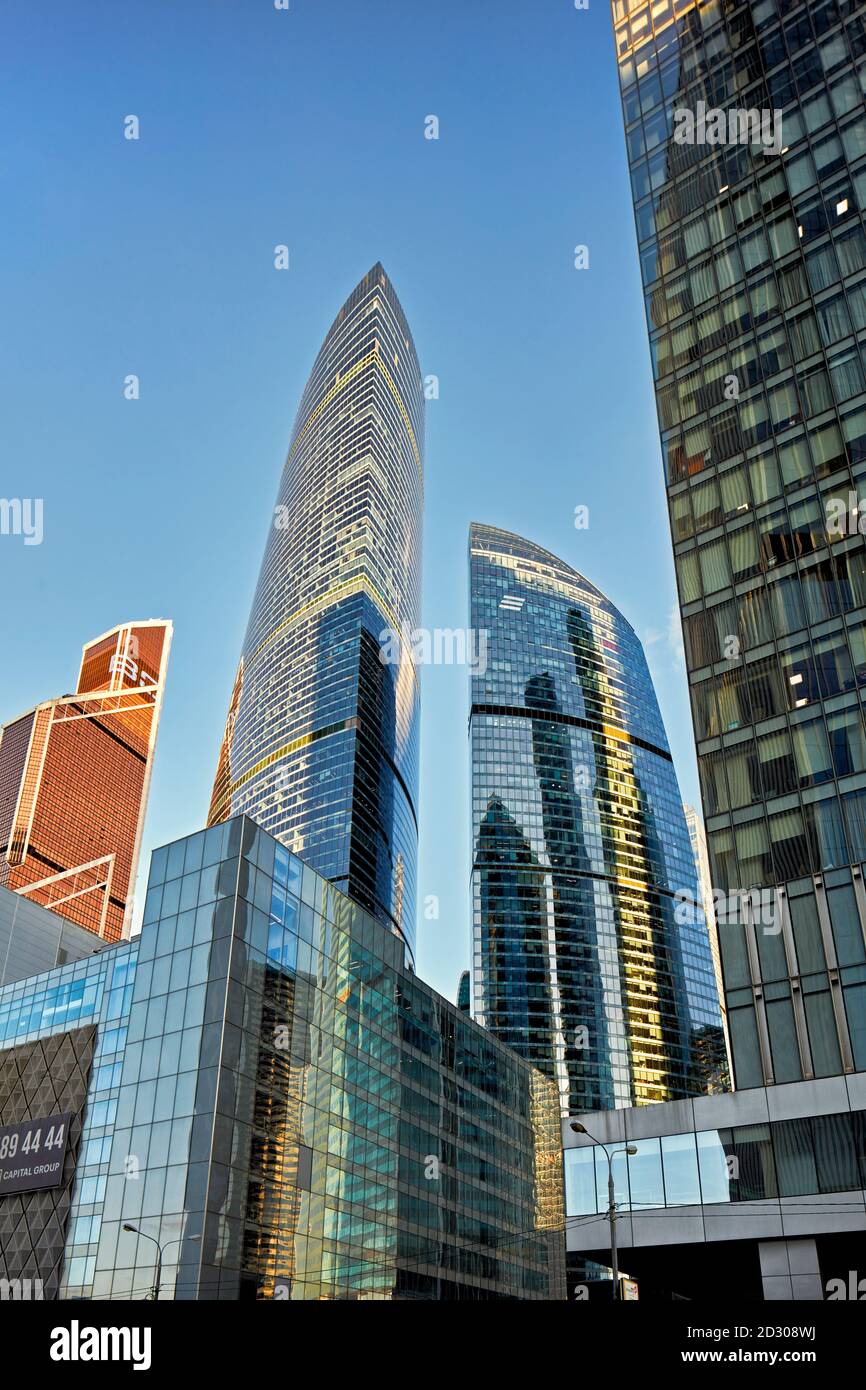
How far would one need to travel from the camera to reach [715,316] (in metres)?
64.6

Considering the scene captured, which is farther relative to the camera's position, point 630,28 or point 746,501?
point 630,28

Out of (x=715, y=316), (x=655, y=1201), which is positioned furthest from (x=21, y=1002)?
(x=715, y=316)

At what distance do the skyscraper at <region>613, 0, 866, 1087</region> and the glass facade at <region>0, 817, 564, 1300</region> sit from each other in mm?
26572

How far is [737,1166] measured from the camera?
46031mm

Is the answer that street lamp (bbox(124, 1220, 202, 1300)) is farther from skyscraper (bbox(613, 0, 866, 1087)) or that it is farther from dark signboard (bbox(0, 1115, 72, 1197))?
skyscraper (bbox(613, 0, 866, 1087))

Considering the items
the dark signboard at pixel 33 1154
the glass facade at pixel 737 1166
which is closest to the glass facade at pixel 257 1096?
the dark signboard at pixel 33 1154

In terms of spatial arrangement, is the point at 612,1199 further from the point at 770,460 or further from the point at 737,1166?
the point at 770,460

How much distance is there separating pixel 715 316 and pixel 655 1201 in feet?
164

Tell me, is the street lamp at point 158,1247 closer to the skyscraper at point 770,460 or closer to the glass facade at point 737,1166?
the glass facade at point 737,1166

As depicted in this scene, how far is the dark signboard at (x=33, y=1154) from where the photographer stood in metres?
71.2

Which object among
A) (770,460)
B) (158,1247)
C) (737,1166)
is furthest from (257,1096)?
(770,460)

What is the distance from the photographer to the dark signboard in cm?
7125

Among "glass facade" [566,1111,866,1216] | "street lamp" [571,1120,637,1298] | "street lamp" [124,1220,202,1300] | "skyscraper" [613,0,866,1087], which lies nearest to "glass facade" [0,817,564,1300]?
"street lamp" [124,1220,202,1300]
